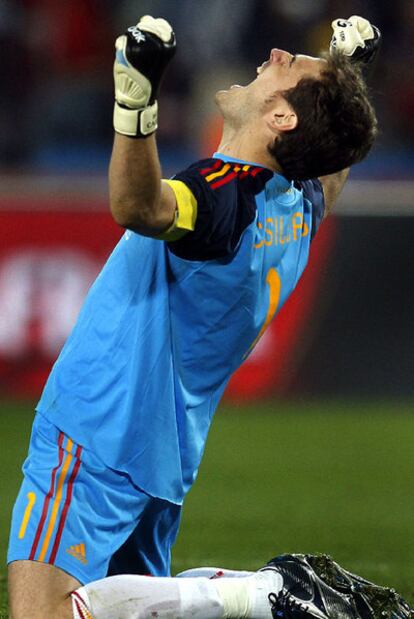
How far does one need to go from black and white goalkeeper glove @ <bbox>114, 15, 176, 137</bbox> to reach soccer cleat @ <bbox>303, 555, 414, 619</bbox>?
60.1 inches

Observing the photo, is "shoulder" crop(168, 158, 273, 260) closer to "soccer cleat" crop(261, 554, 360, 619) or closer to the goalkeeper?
the goalkeeper

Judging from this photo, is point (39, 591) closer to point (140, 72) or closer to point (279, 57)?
point (140, 72)

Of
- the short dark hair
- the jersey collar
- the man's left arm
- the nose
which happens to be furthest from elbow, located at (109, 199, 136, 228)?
the man's left arm

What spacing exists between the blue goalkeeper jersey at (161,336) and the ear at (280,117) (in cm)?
13

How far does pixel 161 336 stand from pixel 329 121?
78 centimetres

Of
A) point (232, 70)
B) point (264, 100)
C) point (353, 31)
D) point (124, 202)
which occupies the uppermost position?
point (232, 70)

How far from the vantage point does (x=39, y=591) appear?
3.50 meters

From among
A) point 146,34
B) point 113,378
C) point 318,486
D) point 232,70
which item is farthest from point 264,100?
point 232,70

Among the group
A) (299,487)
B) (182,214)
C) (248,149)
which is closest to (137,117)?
(182,214)

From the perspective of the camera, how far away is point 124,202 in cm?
318

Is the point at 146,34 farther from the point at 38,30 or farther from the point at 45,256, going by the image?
the point at 38,30

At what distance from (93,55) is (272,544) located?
721cm

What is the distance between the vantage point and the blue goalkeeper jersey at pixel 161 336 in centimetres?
362

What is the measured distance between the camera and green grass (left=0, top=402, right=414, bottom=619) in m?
5.85
